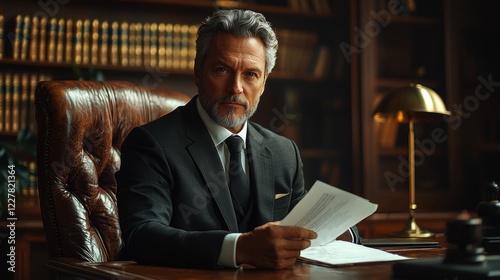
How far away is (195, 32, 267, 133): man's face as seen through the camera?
2025 mm

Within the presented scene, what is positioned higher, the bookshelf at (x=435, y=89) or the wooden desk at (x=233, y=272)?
the bookshelf at (x=435, y=89)

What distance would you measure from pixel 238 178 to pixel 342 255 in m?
0.49

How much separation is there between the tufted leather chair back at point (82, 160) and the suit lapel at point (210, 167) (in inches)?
12.4

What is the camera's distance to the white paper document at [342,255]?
149 cm

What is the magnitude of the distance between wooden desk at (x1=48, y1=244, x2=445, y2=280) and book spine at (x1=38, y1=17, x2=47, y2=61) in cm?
244

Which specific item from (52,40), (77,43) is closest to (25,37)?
(52,40)

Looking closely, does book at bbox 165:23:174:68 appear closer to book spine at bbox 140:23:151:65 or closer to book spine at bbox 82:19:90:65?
book spine at bbox 140:23:151:65

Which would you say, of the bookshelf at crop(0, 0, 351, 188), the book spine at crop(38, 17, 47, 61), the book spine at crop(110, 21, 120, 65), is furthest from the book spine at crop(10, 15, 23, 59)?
the book spine at crop(110, 21, 120, 65)

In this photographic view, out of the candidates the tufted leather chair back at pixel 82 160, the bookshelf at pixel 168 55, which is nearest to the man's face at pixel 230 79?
the tufted leather chair back at pixel 82 160

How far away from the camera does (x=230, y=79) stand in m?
2.06

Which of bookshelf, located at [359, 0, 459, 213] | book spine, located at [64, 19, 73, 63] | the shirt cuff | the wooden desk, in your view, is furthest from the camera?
bookshelf, located at [359, 0, 459, 213]

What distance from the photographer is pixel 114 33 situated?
388 centimetres

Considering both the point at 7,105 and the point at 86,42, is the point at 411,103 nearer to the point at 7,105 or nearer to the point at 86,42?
the point at 86,42

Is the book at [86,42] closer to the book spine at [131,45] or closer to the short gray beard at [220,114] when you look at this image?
the book spine at [131,45]
